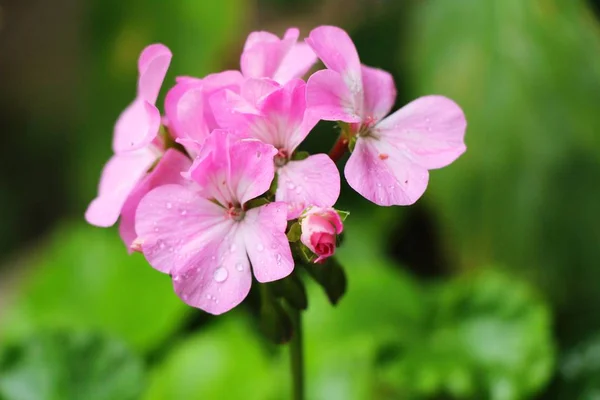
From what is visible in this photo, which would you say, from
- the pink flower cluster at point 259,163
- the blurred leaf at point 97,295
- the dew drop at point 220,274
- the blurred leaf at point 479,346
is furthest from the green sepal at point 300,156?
the blurred leaf at point 97,295

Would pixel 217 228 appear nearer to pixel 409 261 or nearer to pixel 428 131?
pixel 428 131

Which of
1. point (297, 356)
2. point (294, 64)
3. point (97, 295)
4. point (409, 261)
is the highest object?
point (294, 64)

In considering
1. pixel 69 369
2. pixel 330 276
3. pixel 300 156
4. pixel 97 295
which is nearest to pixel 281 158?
pixel 300 156

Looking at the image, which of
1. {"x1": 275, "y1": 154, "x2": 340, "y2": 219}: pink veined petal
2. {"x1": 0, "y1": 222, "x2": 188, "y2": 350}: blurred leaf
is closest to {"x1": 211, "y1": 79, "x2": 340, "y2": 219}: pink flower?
{"x1": 275, "y1": 154, "x2": 340, "y2": 219}: pink veined petal

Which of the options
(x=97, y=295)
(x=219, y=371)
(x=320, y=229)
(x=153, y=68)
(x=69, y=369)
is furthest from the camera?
(x=97, y=295)

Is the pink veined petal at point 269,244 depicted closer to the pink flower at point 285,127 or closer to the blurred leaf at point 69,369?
the pink flower at point 285,127

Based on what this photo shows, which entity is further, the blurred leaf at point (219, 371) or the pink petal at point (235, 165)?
the blurred leaf at point (219, 371)
